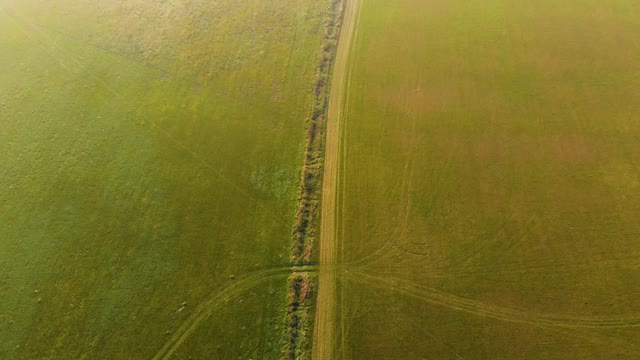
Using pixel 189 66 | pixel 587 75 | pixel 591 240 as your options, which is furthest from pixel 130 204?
pixel 587 75

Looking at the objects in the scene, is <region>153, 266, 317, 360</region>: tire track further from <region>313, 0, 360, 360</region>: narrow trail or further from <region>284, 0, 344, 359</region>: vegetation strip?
<region>313, 0, 360, 360</region>: narrow trail

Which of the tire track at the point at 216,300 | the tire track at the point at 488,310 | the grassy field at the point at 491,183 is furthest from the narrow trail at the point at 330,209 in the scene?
the tire track at the point at 488,310

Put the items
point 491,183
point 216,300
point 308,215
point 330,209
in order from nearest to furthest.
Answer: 1. point 216,300
2. point 308,215
3. point 330,209
4. point 491,183

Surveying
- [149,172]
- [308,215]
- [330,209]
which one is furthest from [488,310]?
[149,172]

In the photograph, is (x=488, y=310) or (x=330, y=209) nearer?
(x=488, y=310)

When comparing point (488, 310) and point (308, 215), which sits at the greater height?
point (308, 215)

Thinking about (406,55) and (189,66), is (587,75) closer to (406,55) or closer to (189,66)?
(406,55)

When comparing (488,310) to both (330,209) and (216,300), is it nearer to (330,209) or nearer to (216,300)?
(330,209)

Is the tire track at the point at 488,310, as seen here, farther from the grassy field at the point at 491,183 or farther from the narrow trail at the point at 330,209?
the narrow trail at the point at 330,209
